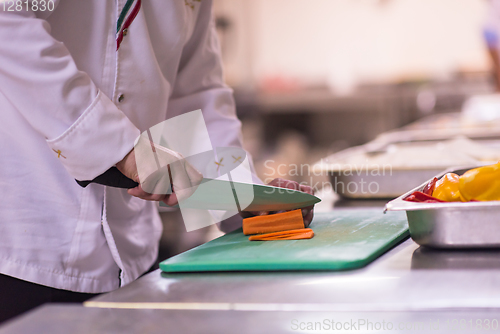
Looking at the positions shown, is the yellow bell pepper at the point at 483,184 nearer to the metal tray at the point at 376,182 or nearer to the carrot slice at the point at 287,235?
the carrot slice at the point at 287,235

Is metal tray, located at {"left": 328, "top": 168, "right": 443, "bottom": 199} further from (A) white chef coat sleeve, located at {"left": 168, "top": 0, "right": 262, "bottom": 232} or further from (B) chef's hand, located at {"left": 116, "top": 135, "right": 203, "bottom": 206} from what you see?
(B) chef's hand, located at {"left": 116, "top": 135, "right": 203, "bottom": 206}

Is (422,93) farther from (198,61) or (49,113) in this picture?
(49,113)

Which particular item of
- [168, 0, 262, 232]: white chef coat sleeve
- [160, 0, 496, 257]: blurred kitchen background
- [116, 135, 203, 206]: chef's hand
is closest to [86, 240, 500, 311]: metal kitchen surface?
[116, 135, 203, 206]: chef's hand

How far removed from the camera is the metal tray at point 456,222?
0.54 metres

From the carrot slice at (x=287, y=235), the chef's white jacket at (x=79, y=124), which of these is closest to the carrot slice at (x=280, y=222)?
the carrot slice at (x=287, y=235)

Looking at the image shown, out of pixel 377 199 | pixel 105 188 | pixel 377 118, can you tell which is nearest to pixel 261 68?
pixel 377 118

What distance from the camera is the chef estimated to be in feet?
2.20

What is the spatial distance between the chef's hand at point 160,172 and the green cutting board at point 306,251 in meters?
0.09

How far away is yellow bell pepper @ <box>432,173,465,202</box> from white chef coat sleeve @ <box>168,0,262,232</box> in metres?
0.48

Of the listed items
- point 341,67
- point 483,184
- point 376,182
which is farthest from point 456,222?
point 341,67

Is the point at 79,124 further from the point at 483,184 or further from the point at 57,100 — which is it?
the point at 483,184

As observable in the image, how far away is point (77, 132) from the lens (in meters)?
0.67

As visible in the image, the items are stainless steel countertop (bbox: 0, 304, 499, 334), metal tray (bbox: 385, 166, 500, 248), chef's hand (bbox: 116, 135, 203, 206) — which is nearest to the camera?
stainless steel countertop (bbox: 0, 304, 499, 334)

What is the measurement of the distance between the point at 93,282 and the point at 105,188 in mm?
166
